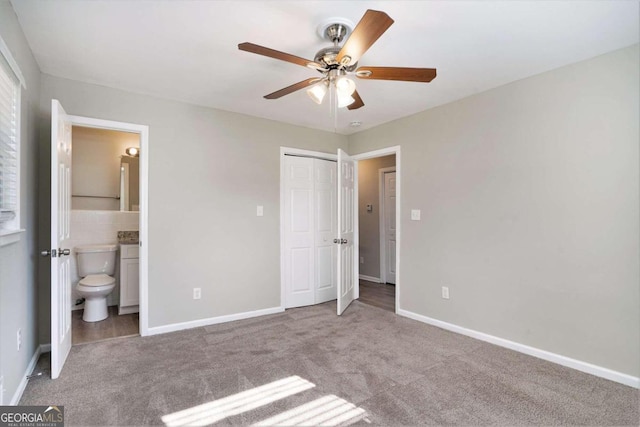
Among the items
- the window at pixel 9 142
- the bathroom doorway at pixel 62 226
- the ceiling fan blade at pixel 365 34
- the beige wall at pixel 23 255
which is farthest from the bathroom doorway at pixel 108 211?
the ceiling fan blade at pixel 365 34

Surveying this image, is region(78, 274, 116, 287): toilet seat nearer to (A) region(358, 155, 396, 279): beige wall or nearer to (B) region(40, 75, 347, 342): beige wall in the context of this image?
(B) region(40, 75, 347, 342): beige wall

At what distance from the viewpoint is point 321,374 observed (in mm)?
2367

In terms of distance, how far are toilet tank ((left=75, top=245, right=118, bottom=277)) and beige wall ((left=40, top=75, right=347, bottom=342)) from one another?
1199 millimetres

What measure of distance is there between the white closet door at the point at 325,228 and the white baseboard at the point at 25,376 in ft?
9.41

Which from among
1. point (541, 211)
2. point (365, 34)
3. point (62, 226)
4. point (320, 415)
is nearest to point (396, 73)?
point (365, 34)

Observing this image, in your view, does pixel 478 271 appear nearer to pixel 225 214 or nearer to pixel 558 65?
pixel 558 65

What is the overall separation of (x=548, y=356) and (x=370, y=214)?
364 centimetres

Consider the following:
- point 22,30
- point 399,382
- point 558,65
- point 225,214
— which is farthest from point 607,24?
point 22,30

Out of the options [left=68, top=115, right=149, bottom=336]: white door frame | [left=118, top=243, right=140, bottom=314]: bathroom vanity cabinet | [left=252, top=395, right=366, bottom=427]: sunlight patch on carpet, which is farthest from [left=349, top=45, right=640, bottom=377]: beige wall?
[left=118, top=243, right=140, bottom=314]: bathroom vanity cabinet

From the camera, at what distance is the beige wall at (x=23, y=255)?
5.87 feet

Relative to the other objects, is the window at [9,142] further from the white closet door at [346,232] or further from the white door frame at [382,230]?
the white door frame at [382,230]

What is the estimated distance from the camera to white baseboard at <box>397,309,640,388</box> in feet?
7.39

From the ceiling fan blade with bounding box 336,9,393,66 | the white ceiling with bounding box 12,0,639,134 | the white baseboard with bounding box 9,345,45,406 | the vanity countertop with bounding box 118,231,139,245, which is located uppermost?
the white ceiling with bounding box 12,0,639,134

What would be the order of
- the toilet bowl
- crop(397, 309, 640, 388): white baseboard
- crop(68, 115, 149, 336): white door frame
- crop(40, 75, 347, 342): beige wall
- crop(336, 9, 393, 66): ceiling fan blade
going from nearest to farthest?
crop(336, 9, 393, 66): ceiling fan blade → crop(397, 309, 640, 388): white baseboard → crop(40, 75, 347, 342): beige wall → crop(68, 115, 149, 336): white door frame → the toilet bowl
